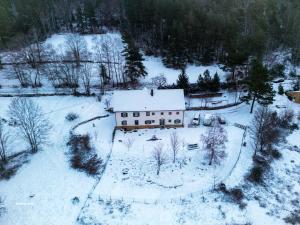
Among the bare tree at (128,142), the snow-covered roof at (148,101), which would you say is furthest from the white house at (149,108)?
the bare tree at (128,142)

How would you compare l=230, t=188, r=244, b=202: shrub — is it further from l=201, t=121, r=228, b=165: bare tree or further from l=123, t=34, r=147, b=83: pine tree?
l=123, t=34, r=147, b=83: pine tree

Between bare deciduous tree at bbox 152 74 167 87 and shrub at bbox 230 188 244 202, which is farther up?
bare deciduous tree at bbox 152 74 167 87

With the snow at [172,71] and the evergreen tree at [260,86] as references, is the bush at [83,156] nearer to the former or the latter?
the snow at [172,71]

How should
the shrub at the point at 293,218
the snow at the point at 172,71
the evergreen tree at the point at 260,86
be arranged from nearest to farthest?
the shrub at the point at 293,218, the evergreen tree at the point at 260,86, the snow at the point at 172,71

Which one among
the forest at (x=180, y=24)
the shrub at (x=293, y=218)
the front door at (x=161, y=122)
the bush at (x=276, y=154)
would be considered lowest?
the shrub at (x=293, y=218)

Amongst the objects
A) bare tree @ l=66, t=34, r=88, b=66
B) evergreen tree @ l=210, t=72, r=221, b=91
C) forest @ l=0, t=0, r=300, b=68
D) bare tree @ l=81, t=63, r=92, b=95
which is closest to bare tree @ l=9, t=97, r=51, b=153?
bare tree @ l=81, t=63, r=92, b=95

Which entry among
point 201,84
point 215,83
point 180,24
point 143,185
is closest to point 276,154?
point 215,83

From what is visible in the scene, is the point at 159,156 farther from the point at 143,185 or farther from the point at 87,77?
the point at 87,77
